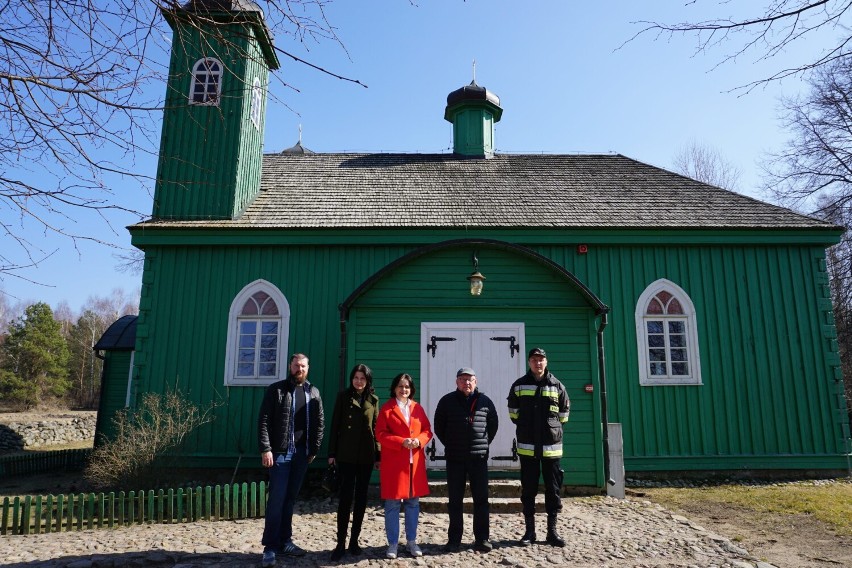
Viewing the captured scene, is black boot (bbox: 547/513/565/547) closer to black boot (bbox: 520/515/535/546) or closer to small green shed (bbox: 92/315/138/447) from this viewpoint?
black boot (bbox: 520/515/535/546)

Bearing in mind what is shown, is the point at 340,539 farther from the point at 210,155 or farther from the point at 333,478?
the point at 210,155

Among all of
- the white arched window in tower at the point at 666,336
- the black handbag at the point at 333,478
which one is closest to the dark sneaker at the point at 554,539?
the black handbag at the point at 333,478

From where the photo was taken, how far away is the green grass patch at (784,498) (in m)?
6.82

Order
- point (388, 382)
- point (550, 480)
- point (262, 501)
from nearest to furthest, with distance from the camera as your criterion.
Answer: point (550, 480)
point (262, 501)
point (388, 382)

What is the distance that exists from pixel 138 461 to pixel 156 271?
3.60 metres

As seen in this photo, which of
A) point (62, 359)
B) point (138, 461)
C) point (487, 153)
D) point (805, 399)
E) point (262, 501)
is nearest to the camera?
point (262, 501)

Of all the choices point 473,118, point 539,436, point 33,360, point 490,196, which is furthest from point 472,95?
point 33,360

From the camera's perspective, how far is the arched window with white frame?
9.47 m

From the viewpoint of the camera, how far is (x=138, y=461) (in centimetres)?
779

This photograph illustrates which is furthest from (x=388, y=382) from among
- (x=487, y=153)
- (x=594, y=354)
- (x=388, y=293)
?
(x=487, y=153)

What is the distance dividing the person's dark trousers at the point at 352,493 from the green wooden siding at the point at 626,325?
136 inches

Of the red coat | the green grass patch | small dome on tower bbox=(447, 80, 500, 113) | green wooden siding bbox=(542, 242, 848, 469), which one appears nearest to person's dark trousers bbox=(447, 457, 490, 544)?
the red coat

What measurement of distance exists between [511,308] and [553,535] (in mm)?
3776

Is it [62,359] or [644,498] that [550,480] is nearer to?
[644,498]
